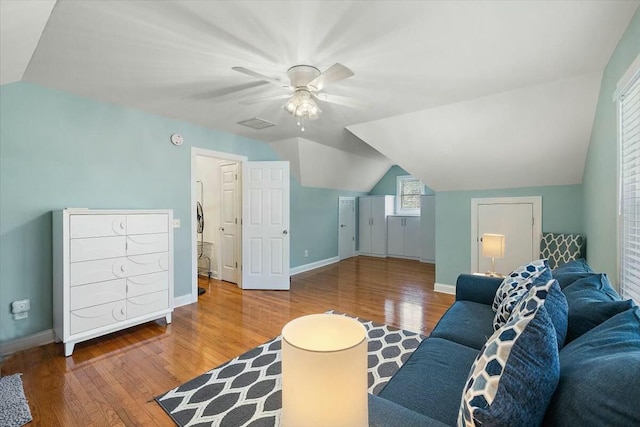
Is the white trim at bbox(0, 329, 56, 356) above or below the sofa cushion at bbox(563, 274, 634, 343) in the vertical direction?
below

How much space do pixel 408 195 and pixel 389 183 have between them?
58 cm

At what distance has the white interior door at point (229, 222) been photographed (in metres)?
4.65

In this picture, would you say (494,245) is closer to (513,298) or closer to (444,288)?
(444,288)

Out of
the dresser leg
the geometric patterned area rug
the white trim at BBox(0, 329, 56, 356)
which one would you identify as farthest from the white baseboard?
the white trim at BBox(0, 329, 56, 356)

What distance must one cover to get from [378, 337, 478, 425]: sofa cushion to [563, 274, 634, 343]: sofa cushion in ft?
1.67

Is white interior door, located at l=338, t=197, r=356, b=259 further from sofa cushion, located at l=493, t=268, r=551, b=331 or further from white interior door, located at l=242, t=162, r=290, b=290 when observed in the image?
sofa cushion, located at l=493, t=268, r=551, b=331

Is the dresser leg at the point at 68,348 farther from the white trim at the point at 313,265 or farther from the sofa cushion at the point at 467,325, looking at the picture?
the white trim at the point at 313,265

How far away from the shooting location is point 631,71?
1606mm

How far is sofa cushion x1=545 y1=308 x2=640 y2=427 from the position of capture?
652mm

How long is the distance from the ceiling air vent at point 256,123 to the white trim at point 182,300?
7.85ft

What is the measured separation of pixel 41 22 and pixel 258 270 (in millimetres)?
3474

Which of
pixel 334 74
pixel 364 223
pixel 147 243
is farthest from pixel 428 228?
pixel 147 243

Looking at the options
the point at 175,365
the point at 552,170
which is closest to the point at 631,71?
the point at 552,170

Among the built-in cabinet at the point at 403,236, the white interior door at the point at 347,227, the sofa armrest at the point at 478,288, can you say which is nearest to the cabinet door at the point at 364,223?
the white interior door at the point at 347,227
